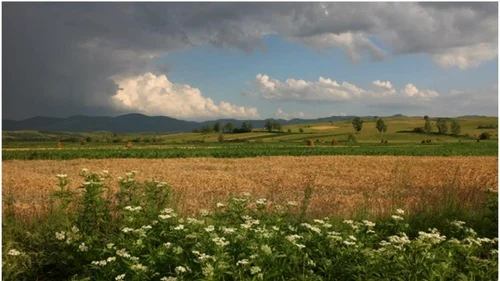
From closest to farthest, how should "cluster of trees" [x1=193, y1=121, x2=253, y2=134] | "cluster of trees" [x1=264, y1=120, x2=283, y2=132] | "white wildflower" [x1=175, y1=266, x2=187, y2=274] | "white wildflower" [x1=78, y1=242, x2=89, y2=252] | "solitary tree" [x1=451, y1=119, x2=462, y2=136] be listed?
"white wildflower" [x1=175, y1=266, x2=187, y2=274] → "white wildflower" [x1=78, y1=242, x2=89, y2=252] → "solitary tree" [x1=451, y1=119, x2=462, y2=136] → "cluster of trees" [x1=264, y1=120, x2=283, y2=132] → "cluster of trees" [x1=193, y1=121, x2=253, y2=134]

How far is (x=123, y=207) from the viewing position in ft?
24.3

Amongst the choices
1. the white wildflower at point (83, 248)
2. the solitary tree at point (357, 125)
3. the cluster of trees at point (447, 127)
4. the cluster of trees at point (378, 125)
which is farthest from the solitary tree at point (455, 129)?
the white wildflower at point (83, 248)

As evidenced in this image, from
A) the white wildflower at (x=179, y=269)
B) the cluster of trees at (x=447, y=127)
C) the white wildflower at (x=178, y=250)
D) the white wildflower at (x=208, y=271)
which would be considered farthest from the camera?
the cluster of trees at (x=447, y=127)

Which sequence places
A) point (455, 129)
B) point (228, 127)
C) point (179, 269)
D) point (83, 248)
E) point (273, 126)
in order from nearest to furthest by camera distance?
point (179, 269), point (83, 248), point (455, 129), point (273, 126), point (228, 127)

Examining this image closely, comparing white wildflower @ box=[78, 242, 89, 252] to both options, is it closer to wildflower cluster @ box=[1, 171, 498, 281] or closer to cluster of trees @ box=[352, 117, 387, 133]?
wildflower cluster @ box=[1, 171, 498, 281]

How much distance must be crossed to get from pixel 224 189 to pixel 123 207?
1225cm

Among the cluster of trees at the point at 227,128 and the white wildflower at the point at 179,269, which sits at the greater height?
the white wildflower at the point at 179,269

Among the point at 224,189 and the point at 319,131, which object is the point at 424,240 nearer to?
the point at 224,189

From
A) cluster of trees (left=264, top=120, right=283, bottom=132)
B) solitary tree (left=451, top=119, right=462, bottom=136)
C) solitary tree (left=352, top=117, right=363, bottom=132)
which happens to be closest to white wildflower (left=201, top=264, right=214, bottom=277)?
solitary tree (left=451, top=119, right=462, bottom=136)

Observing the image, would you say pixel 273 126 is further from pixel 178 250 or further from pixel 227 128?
pixel 178 250

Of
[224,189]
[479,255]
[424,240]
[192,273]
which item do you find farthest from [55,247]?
[224,189]

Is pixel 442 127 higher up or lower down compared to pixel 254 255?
lower down

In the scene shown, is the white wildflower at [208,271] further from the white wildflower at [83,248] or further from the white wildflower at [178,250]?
the white wildflower at [83,248]

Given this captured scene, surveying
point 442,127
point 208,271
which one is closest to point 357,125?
point 442,127
